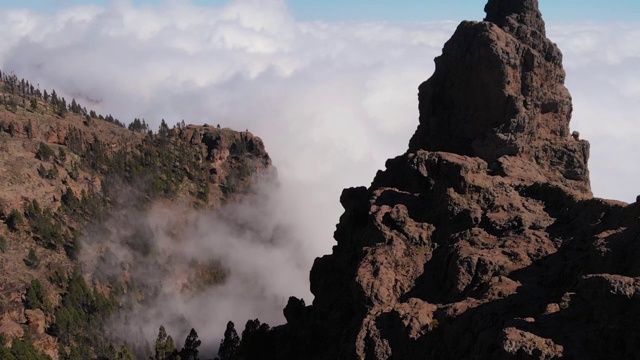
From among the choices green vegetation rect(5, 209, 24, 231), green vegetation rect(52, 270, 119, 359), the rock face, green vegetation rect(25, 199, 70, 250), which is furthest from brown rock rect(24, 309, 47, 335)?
the rock face

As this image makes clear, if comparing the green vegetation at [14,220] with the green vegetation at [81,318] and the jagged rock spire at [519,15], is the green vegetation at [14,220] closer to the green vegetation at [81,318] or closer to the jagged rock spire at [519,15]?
the green vegetation at [81,318]

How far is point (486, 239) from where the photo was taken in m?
64.6

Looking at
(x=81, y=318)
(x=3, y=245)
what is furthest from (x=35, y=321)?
(x=3, y=245)

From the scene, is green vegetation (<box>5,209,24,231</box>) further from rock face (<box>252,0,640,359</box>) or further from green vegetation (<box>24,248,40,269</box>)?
rock face (<box>252,0,640,359</box>)

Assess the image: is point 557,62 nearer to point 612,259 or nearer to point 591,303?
point 612,259

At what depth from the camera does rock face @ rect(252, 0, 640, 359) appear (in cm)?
4566

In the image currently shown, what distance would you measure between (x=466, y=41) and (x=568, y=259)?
45.8m

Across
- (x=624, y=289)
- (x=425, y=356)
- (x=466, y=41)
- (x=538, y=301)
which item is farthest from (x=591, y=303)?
(x=466, y=41)

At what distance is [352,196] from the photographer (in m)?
94.8

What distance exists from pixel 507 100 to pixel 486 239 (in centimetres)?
2963

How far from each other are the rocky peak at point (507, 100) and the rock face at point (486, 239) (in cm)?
21

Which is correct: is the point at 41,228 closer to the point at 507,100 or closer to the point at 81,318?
the point at 81,318

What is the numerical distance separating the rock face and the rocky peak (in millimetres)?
209

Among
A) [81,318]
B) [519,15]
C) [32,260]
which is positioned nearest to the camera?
[519,15]
